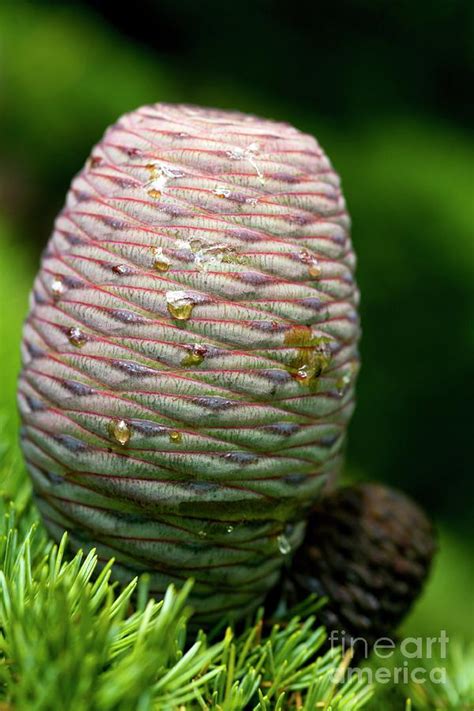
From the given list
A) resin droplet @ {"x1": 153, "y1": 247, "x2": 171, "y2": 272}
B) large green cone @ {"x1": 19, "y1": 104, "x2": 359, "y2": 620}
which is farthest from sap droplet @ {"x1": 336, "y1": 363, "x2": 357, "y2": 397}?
resin droplet @ {"x1": 153, "y1": 247, "x2": 171, "y2": 272}

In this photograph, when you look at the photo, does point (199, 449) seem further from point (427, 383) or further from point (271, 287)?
point (427, 383)

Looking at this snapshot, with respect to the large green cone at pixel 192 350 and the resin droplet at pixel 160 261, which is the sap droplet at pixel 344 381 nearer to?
the large green cone at pixel 192 350

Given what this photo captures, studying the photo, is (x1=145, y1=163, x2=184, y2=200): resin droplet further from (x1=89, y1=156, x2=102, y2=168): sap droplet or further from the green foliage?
the green foliage

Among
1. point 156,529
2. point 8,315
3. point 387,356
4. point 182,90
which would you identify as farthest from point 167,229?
point 182,90

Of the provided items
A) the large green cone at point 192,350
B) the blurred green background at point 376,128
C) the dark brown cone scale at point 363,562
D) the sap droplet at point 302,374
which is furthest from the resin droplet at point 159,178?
the blurred green background at point 376,128

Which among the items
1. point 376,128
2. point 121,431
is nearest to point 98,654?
point 121,431

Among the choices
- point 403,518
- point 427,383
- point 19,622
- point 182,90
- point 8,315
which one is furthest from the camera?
point 182,90

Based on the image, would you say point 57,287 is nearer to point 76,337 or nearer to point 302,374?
point 76,337
